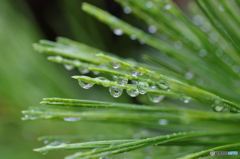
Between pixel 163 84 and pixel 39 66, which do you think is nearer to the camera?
pixel 163 84

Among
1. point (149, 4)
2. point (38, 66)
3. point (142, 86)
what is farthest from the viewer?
point (38, 66)

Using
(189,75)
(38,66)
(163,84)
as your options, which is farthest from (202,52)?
(38,66)

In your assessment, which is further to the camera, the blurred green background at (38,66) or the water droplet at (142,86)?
the blurred green background at (38,66)

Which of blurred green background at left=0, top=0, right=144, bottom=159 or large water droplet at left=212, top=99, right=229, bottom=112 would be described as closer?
large water droplet at left=212, top=99, right=229, bottom=112

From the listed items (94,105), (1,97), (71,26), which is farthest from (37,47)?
(71,26)

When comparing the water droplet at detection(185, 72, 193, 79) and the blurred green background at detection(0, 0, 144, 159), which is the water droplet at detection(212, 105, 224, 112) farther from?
the blurred green background at detection(0, 0, 144, 159)

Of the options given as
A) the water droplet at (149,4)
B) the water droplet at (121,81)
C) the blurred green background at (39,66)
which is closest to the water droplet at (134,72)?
→ the water droplet at (121,81)

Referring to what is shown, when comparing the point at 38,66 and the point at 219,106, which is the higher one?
the point at 38,66

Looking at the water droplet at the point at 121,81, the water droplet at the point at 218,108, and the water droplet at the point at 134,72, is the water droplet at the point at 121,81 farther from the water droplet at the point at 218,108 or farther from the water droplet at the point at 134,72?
the water droplet at the point at 218,108

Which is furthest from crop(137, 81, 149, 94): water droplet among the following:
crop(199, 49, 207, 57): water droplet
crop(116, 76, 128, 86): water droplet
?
crop(199, 49, 207, 57): water droplet

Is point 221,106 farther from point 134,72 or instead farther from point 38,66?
point 38,66
